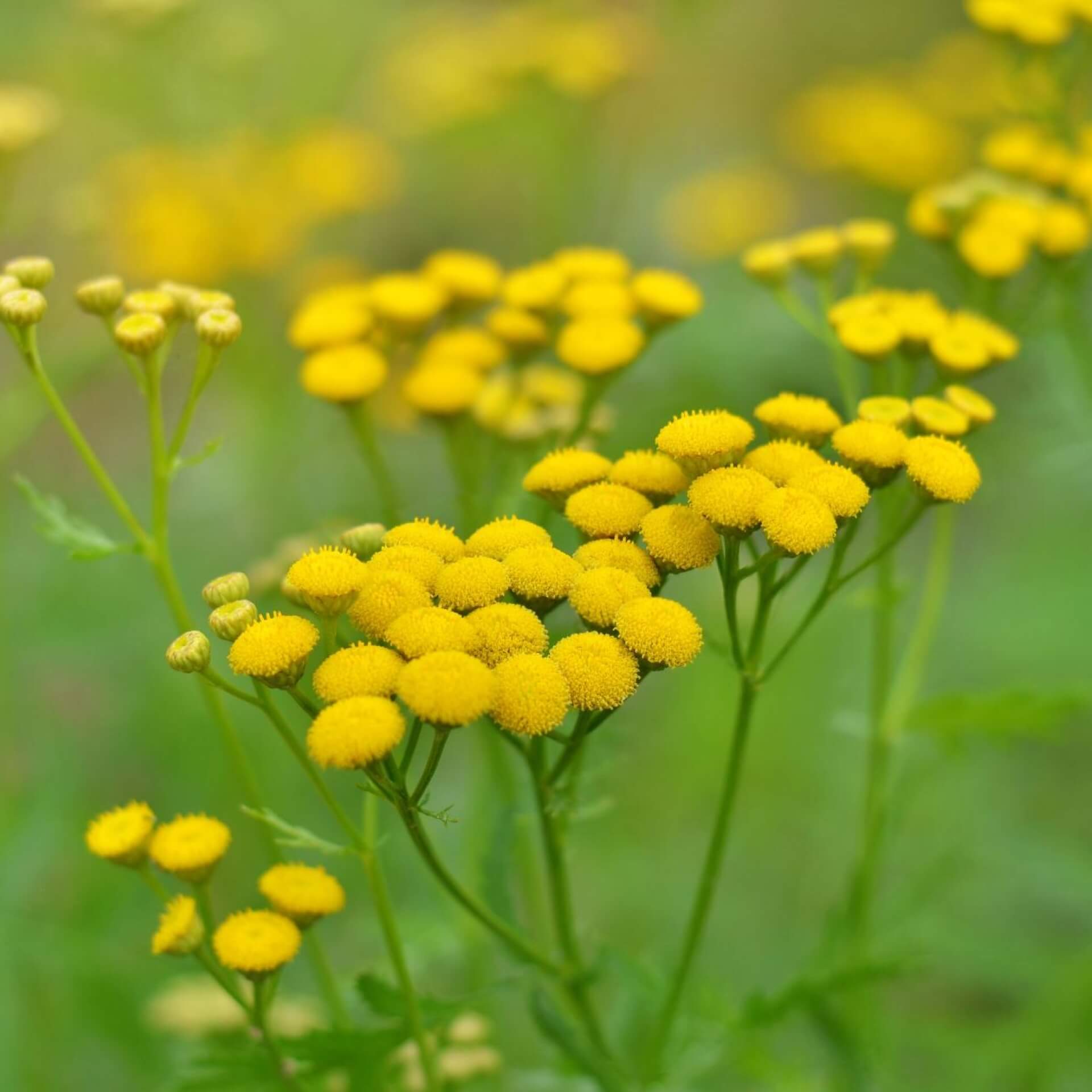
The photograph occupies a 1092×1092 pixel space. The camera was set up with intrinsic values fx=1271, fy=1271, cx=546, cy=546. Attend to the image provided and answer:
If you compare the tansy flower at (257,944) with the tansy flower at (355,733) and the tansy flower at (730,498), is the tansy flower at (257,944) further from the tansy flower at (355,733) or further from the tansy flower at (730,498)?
the tansy flower at (730,498)

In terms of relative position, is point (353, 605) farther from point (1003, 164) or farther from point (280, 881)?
point (1003, 164)

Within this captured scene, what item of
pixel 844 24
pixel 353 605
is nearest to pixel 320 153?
pixel 353 605

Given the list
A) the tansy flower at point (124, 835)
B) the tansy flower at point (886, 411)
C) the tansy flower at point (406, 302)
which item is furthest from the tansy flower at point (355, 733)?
the tansy flower at point (406, 302)

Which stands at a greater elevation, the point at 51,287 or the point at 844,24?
the point at 844,24

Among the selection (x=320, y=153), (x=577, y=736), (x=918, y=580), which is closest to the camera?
(x=577, y=736)

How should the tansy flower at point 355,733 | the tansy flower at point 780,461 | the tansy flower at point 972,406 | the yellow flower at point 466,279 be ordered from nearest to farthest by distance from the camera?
the tansy flower at point 355,733 < the tansy flower at point 780,461 < the tansy flower at point 972,406 < the yellow flower at point 466,279

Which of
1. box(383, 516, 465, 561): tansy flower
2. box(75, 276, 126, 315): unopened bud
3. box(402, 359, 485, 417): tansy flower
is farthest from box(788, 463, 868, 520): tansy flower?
box(75, 276, 126, 315): unopened bud

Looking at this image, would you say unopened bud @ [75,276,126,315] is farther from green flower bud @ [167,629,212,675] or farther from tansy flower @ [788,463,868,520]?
tansy flower @ [788,463,868,520]

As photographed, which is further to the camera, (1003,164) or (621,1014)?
(1003,164)
